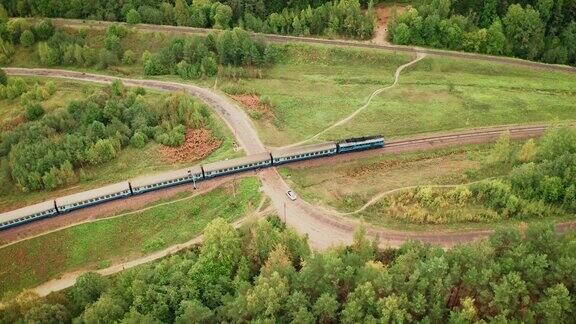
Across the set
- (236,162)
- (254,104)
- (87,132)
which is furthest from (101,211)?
(254,104)

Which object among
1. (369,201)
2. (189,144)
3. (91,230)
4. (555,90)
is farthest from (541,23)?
(91,230)

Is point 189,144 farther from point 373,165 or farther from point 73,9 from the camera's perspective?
point 73,9

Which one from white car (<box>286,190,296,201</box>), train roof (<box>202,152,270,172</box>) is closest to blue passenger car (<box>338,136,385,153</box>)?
white car (<box>286,190,296,201</box>)

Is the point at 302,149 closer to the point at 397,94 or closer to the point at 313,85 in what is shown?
the point at 313,85

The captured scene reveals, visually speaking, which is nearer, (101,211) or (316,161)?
(101,211)

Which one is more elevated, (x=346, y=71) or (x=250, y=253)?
(x=346, y=71)

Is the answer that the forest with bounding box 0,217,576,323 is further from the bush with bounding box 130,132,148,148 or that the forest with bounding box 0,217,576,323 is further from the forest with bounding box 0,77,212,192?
the bush with bounding box 130,132,148,148
